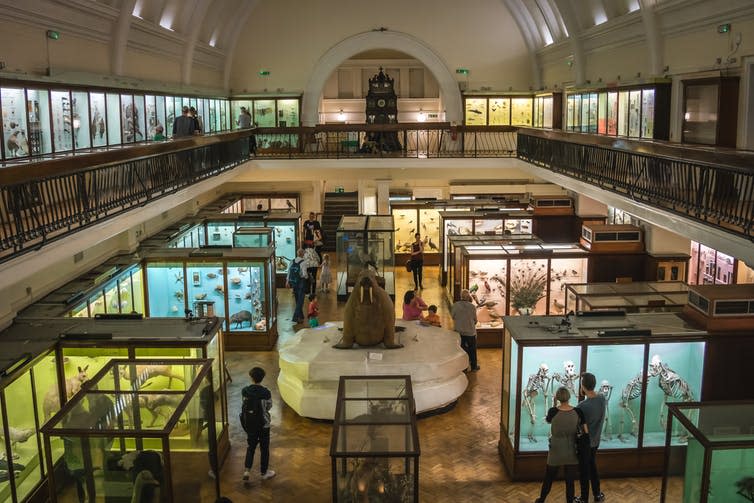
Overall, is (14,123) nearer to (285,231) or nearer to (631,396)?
(285,231)

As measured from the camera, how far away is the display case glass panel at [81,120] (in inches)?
575

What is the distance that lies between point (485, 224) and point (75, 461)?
15075 mm

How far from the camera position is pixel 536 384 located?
31.7 feet

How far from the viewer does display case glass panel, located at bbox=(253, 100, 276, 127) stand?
29.7m

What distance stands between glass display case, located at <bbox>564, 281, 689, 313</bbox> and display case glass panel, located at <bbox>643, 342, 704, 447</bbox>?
1962mm

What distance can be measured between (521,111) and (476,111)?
5.92ft

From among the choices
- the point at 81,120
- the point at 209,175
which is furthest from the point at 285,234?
the point at 81,120

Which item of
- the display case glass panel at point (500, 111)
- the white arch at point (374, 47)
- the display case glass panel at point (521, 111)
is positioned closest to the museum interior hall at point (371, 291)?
the display case glass panel at point (521, 111)

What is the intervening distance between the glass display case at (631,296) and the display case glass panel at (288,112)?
18.1 meters

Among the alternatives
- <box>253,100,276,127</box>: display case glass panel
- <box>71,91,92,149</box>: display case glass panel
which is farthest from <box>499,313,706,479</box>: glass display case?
<box>253,100,276,127</box>: display case glass panel

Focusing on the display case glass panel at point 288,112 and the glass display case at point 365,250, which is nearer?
the glass display case at point 365,250

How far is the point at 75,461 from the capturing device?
280 inches

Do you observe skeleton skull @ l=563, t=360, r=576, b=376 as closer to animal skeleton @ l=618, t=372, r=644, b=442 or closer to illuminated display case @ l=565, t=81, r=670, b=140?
animal skeleton @ l=618, t=372, r=644, b=442

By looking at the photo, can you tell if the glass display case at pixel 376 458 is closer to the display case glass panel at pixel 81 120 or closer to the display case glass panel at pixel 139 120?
the display case glass panel at pixel 81 120
